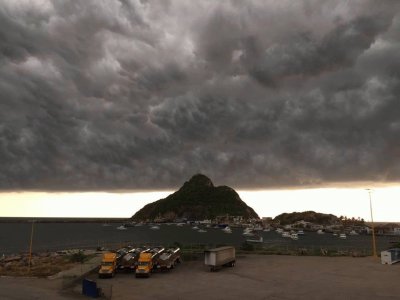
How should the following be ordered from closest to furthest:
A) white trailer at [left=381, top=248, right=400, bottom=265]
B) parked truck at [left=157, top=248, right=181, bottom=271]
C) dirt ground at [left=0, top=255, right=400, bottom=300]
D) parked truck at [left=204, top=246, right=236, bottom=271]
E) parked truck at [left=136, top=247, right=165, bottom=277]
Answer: dirt ground at [left=0, top=255, right=400, bottom=300] → parked truck at [left=136, top=247, right=165, bottom=277] → parked truck at [left=204, top=246, right=236, bottom=271] → parked truck at [left=157, top=248, right=181, bottom=271] → white trailer at [left=381, top=248, right=400, bottom=265]

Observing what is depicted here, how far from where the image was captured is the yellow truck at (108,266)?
46.7 meters

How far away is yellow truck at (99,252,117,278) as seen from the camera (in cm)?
4669

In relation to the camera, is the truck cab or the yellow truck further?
the yellow truck

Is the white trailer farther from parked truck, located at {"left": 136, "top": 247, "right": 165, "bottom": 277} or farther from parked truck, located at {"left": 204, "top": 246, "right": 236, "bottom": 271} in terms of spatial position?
parked truck, located at {"left": 136, "top": 247, "right": 165, "bottom": 277}

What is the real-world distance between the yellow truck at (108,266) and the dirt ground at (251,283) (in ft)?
3.97

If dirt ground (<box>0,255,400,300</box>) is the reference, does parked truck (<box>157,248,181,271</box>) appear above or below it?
above

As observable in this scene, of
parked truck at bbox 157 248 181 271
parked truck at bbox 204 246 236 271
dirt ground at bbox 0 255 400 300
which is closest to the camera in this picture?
dirt ground at bbox 0 255 400 300

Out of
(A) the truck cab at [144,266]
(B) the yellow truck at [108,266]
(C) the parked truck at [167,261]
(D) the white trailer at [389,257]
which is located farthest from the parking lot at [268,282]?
(D) the white trailer at [389,257]

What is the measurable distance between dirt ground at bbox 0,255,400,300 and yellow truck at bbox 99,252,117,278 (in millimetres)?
1210

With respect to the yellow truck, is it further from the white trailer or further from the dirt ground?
the white trailer

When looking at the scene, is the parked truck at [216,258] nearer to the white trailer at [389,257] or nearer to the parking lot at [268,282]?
the parking lot at [268,282]

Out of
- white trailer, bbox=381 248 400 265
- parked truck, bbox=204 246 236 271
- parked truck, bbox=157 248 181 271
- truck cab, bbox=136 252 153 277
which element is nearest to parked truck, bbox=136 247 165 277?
truck cab, bbox=136 252 153 277

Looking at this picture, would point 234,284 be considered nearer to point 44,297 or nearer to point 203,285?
point 203,285

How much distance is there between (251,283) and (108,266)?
17682 millimetres
